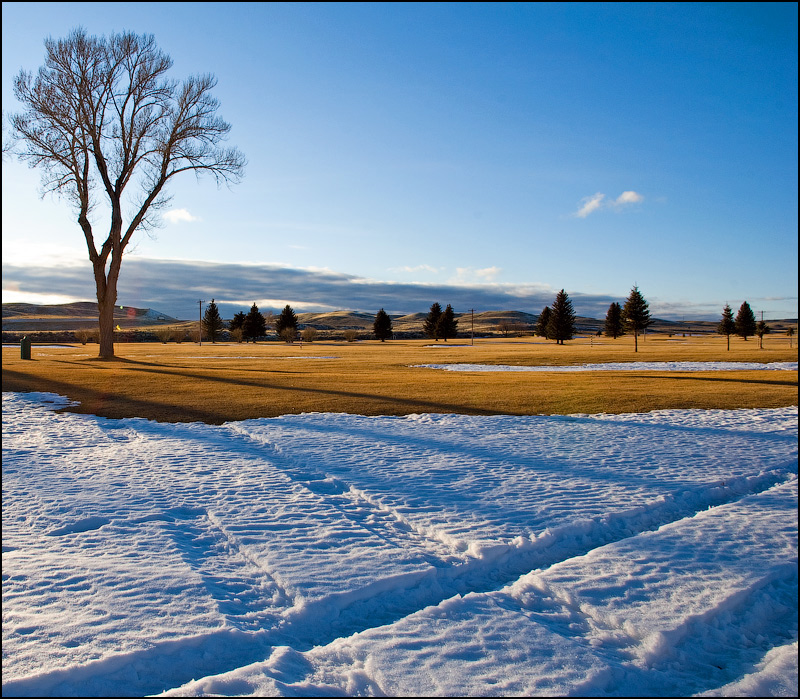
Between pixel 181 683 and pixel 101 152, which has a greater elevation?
pixel 101 152

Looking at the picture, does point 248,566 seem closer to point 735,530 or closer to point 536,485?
point 536,485

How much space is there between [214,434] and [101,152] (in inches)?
873

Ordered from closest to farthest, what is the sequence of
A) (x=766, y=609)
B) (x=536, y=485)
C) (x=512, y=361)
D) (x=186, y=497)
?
(x=766, y=609) → (x=186, y=497) → (x=536, y=485) → (x=512, y=361)

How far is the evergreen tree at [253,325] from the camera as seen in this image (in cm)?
8869

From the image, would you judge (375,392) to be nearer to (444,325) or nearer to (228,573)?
(228,573)

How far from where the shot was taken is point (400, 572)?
171 inches

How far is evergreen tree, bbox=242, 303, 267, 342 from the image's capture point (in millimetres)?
88688

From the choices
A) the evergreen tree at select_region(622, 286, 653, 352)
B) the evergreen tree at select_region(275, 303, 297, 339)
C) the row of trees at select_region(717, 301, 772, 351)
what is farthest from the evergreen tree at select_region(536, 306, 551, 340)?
the evergreen tree at select_region(275, 303, 297, 339)

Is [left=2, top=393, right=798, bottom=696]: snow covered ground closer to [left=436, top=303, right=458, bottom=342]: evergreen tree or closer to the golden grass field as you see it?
the golden grass field

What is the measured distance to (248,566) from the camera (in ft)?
14.8

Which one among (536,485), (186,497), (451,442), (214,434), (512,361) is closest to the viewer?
(186,497)

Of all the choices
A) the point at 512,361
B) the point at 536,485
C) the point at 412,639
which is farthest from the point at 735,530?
the point at 512,361

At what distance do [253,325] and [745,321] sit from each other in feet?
270

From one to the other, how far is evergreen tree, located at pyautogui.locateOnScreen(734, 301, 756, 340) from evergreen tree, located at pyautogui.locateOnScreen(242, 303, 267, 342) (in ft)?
263
